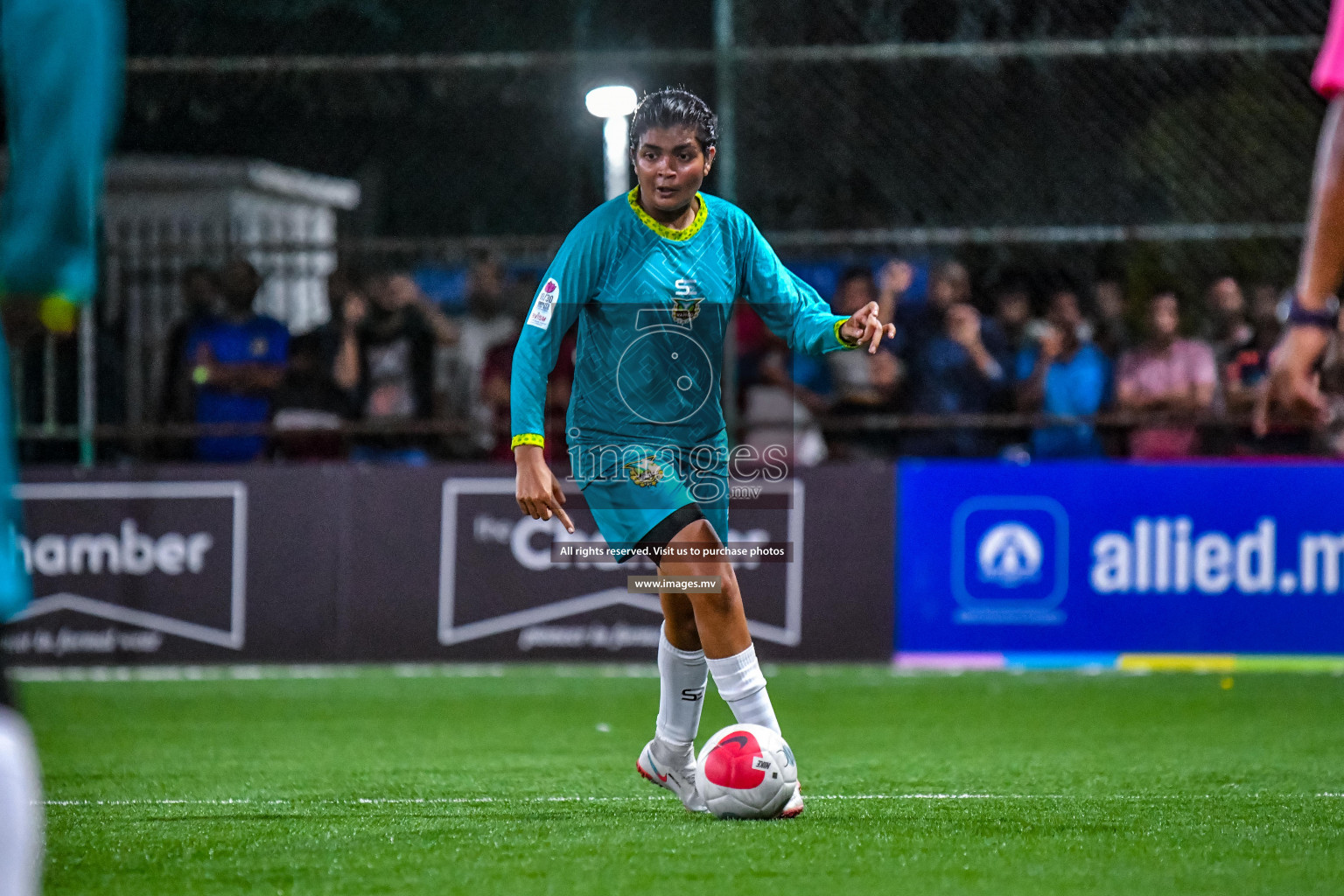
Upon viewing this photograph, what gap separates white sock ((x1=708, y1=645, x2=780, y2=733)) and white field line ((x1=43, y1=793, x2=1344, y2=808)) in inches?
18.4

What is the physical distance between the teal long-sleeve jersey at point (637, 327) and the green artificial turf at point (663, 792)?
3.74 feet

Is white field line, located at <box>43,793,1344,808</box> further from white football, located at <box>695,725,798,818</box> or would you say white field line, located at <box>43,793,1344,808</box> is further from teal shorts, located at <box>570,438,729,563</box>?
teal shorts, located at <box>570,438,729,563</box>

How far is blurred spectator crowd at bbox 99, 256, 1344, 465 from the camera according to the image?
10.3 meters

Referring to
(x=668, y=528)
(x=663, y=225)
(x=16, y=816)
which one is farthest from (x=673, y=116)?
(x=16, y=816)

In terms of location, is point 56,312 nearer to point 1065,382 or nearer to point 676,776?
point 676,776

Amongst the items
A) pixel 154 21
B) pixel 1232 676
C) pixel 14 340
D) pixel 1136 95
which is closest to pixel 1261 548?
pixel 1232 676

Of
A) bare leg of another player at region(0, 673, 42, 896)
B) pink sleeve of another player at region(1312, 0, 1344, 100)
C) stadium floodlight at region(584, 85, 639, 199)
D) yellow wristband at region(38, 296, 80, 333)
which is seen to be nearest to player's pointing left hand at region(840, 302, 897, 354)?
pink sleeve of another player at region(1312, 0, 1344, 100)

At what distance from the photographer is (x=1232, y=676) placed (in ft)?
31.2

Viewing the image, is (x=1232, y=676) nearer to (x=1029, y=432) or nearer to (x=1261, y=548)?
(x=1261, y=548)

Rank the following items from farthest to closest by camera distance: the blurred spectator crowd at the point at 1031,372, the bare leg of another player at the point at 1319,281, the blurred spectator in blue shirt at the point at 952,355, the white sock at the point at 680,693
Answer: the blurred spectator in blue shirt at the point at 952,355
the blurred spectator crowd at the point at 1031,372
the white sock at the point at 680,693
the bare leg of another player at the point at 1319,281

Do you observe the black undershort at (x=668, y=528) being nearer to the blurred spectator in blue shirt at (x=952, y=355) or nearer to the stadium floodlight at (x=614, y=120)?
the stadium floodlight at (x=614, y=120)

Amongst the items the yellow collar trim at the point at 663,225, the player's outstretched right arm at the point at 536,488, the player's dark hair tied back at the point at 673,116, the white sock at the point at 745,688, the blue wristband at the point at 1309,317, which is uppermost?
the player's dark hair tied back at the point at 673,116

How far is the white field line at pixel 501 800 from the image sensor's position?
17.0 ft

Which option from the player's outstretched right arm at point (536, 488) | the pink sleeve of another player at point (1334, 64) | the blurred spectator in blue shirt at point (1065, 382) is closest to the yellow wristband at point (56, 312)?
the pink sleeve of another player at point (1334, 64)
